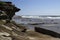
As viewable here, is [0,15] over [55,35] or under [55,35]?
over

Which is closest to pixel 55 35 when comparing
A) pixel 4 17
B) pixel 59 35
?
pixel 59 35

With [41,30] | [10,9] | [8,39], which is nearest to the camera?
[8,39]

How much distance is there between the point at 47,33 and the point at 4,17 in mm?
5959

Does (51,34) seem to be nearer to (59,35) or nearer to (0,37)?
(59,35)

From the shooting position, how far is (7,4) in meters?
30.0

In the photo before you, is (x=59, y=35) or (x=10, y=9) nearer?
(x=59, y=35)

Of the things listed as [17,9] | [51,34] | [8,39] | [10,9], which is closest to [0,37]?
[8,39]

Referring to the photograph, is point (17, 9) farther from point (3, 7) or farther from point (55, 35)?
point (55, 35)

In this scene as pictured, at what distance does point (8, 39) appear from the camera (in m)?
13.0

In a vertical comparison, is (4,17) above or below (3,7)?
below

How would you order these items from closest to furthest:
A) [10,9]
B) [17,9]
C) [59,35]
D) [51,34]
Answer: [59,35] < [51,34] < [10,9] < [17,9]

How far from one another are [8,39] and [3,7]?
51.3ft

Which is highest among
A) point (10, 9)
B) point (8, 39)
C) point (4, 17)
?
point (10, 9)

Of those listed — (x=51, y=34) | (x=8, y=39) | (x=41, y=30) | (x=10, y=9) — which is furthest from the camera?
(x=10, y=9)
